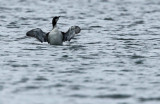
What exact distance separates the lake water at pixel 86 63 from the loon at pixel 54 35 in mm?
334

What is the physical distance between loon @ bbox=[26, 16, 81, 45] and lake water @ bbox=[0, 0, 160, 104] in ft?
1.10

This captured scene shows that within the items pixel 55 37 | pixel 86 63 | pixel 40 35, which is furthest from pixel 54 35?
pixel 86 63

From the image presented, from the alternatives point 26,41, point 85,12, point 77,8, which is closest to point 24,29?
point 26,41

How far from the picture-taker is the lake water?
14.9 meters

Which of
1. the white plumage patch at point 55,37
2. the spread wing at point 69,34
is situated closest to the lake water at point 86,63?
the white plumage patch at point 55,37

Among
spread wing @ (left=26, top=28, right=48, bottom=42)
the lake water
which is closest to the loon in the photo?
spread wing @ (left=26, top=28, right=48, bottom=42)

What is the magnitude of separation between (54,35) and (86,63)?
4.05 meters

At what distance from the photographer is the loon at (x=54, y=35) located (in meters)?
23.5

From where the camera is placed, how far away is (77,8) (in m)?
46.8

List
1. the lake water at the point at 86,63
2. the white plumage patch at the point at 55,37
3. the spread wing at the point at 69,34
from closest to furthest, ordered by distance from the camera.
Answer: the lake water at the point at 86,63 < the white plumage patch at the point at 55,37 < the spread wing at the point at 69,34

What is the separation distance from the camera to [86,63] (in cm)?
1964

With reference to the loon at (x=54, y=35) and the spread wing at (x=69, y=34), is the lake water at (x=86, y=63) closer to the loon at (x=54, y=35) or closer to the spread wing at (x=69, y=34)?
the loon at (x=54, y=35)

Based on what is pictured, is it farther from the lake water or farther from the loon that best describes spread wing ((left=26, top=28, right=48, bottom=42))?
the lake water

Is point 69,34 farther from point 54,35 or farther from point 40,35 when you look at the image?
point 40,35
